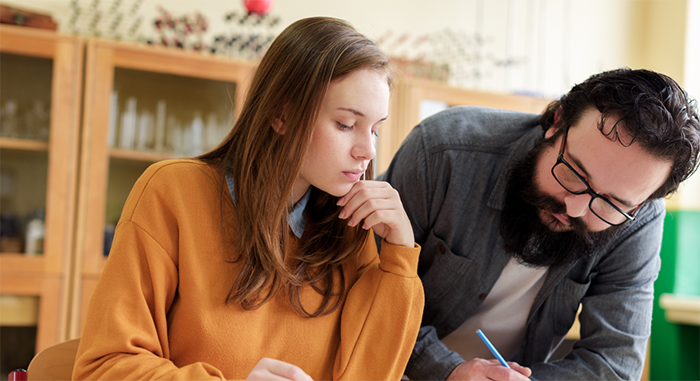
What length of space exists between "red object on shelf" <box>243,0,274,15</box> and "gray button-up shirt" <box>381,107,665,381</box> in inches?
63.4

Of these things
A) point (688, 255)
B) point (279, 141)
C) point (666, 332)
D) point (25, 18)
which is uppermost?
point (25, 18)

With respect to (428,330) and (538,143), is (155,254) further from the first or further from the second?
(538,143)

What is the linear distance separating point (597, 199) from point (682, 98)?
9.9 inches

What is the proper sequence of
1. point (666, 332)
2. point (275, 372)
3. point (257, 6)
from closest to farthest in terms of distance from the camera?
point (275, 372) → point (257, 6) → point (666, 332)

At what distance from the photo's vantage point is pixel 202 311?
3.02 feet

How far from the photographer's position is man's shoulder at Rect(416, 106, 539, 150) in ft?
4.49

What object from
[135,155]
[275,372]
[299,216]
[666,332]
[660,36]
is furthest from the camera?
[660,36]

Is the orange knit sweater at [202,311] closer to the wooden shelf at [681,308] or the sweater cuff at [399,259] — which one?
the sweater cuff at [399,259]

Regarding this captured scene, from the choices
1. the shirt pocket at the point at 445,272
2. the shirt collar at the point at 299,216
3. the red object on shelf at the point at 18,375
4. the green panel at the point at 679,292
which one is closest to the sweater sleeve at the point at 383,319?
the shirt collar at the point at 299,216

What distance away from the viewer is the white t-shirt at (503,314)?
143cm

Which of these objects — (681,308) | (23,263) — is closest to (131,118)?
(23,263)

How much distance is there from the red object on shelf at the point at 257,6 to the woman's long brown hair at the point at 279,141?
1.81m

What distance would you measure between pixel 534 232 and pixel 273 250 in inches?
25.3

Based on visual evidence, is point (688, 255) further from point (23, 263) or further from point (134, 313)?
point (23, 263)
